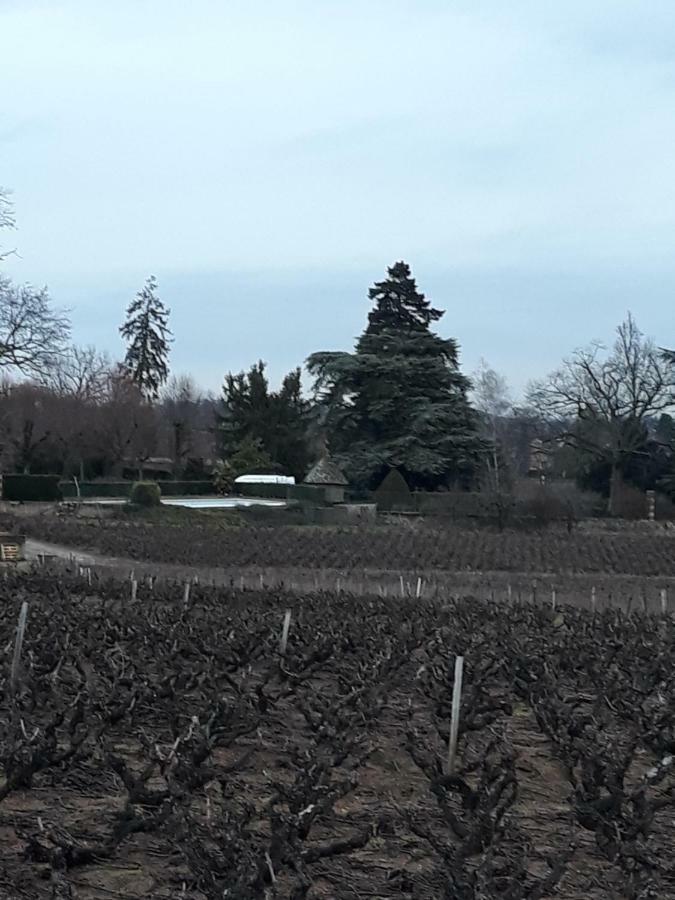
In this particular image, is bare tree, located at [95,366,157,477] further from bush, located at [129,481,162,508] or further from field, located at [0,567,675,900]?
field, located at [0,567,675,900]

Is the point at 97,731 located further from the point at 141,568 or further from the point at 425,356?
the point at 425,356

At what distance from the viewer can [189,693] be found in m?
8.91

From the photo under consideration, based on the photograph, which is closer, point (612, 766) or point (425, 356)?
point (612, 766)

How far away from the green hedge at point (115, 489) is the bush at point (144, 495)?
3.67 metres

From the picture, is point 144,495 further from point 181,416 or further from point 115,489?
point 181,416

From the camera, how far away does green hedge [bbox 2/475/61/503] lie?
43562mm

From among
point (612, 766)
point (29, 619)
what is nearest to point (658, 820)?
point (612, 766)

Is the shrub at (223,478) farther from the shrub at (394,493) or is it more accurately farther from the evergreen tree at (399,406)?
the shrub at (394,493)

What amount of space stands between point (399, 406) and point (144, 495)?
48.0ft

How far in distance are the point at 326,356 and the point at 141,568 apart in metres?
28.7

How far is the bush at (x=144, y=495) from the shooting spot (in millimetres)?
40469

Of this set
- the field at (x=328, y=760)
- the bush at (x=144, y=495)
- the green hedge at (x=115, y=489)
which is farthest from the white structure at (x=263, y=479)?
the field at (x=328, y=760)

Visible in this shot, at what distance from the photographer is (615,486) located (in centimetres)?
4988

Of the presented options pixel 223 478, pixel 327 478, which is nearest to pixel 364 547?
pixel 327 478
